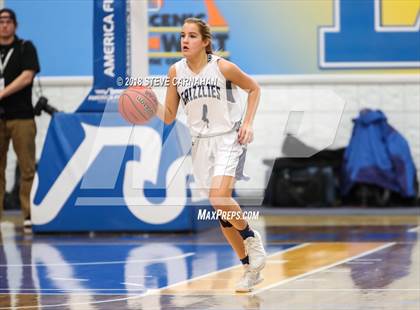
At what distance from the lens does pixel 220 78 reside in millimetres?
7895

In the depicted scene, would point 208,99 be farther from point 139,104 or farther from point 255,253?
point 255,253

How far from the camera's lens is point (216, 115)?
25.8 ft

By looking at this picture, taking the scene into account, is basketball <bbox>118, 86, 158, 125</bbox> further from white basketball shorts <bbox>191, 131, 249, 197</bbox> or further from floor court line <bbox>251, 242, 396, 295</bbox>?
floor court line <bbox>251, 242, 396, 295</bbox>

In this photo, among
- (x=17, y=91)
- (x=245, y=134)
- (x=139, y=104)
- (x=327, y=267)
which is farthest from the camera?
(x=17, y=91)

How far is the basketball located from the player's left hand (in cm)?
81

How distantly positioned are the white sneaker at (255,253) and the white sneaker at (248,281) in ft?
0.18

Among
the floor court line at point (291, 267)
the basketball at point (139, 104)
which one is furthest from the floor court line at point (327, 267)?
the basketball at point (139, 104)

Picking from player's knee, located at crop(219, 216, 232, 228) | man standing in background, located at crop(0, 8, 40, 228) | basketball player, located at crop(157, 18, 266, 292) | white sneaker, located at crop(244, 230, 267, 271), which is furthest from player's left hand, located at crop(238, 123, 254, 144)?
man standing in background, located at crop(0, 8, 40, 228)

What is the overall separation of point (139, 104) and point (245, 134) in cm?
108

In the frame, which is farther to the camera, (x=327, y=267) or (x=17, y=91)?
(x=17, y=91)

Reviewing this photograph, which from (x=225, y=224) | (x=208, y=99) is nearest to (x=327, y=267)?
(x=225, y=224)

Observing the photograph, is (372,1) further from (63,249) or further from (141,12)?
(63,249)

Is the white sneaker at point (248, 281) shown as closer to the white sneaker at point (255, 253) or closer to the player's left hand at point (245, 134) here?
the white sneaker at point (255, 253)

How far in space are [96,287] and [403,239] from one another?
411cm
